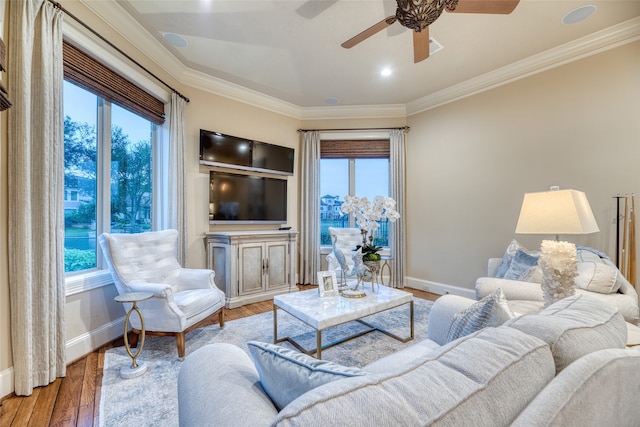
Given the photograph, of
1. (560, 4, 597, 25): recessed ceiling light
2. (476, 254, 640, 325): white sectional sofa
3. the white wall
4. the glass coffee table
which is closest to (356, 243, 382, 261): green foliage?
the glass coffee table

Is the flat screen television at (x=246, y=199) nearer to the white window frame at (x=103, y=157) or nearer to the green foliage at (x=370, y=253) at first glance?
the white window frame at (x=103, y=157)

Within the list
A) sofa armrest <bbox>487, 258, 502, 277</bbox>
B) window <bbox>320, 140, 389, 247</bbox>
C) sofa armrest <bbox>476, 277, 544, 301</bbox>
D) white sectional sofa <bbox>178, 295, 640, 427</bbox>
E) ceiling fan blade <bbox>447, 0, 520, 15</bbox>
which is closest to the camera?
white sectional sofa <bbox>178, 295, 640, 427</bbox>

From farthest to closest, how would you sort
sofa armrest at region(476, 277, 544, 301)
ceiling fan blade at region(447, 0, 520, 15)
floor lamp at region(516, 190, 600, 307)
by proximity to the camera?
sofa armrest at region(476, 277, 544, 301), ceiling fan blade at region(447, 0, 520, 15), floor lamp at region(516, 190, 600, 307)

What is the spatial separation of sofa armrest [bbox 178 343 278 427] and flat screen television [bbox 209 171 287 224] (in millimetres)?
2994

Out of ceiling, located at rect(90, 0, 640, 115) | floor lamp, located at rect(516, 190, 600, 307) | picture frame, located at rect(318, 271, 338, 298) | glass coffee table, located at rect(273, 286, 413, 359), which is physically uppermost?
ceiling, located at rect(90, 0, 640, 115)

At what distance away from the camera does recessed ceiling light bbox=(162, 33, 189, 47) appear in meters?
2.82

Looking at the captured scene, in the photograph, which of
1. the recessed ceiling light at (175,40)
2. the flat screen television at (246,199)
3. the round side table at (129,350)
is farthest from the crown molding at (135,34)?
the round side table at (129,350)

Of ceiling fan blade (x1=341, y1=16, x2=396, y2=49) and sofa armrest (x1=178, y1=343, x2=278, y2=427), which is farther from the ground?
ceiling fan blade (x1=341, y1=16, x2=396, y2=49)

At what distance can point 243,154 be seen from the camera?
3.96 m

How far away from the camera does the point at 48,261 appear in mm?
1897

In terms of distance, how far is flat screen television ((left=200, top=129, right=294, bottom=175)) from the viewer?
363 centimetres

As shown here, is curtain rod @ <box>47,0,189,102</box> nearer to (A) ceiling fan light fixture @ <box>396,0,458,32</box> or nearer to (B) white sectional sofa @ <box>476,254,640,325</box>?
(A) ceiling fan light fixture @ <box>396,0,458,32</box>

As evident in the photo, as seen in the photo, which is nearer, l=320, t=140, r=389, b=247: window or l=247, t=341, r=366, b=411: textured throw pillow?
l=247, t=341, r=366, b=411: textured throw pillow

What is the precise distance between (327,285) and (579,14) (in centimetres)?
334
